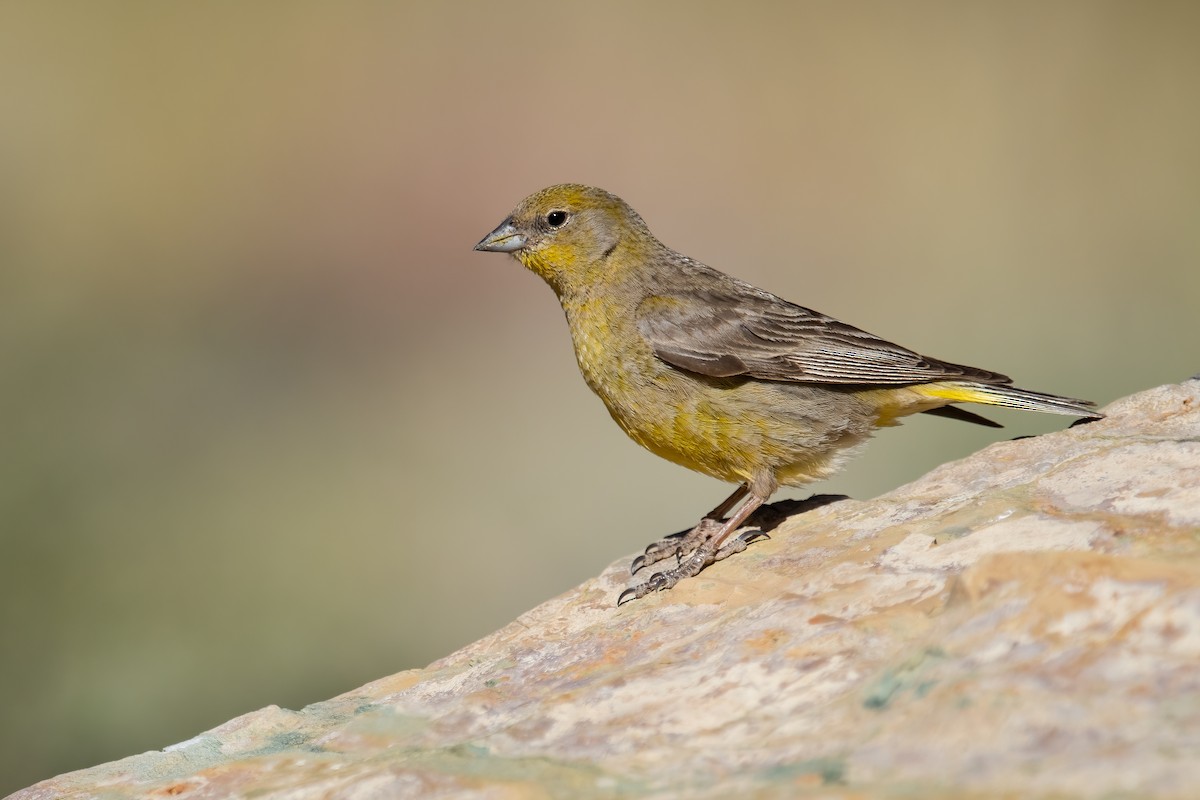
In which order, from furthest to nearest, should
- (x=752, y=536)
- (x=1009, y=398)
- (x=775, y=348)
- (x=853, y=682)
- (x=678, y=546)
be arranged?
(x=775, y=348)
(x=1009, y=398)
(x=678, y=546)
(x=752, y=536)
(x=853, y=682)

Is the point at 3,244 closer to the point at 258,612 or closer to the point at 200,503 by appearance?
the point at 200,503

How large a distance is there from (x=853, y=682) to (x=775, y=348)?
290 cm

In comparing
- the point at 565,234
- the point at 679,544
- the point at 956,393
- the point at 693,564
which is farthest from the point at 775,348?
the point at 693,564

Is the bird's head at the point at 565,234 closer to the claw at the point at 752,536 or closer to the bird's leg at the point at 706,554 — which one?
the bird's leg at the point at 706,554

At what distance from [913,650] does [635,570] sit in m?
2.21

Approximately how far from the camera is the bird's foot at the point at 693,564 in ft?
16.5

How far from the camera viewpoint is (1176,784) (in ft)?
8.40

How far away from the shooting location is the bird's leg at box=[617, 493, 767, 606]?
5.05 meters

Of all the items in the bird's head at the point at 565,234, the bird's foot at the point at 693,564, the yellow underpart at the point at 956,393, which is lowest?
the bird's foot at the point at 693,564

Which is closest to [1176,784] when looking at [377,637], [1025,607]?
[1025,607]

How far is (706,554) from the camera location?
5.27 metres

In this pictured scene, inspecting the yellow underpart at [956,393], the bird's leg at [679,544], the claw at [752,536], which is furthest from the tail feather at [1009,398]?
the claw at [752,536]

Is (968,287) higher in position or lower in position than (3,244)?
lower

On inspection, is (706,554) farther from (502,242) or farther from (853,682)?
(502,242)
